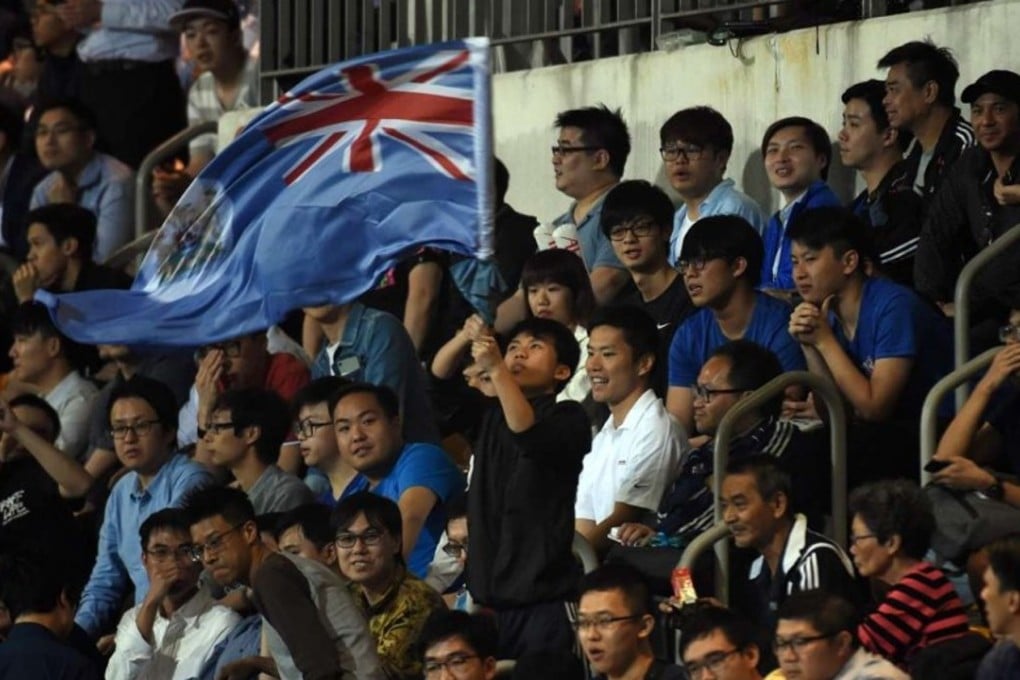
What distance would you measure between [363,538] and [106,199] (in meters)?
6.95

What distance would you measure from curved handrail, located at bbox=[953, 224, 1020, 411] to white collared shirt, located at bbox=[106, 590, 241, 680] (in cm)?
309

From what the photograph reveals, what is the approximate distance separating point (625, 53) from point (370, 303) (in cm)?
186

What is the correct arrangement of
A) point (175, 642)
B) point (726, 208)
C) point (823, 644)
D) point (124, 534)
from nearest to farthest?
point (823, 644) → point (175, 642) → point (726, 208) → point (124, 534)

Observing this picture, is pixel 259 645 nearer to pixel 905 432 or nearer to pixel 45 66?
pixel 905 432

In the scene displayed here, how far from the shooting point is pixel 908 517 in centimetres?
1048

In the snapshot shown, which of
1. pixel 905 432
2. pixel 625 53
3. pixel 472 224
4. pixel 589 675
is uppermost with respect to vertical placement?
pixel 625 53

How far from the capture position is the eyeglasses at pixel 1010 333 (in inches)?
455

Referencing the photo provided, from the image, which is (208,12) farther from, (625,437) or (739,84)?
(625,437)

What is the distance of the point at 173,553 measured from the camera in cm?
1303

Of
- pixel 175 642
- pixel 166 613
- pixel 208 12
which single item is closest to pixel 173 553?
pixel 166 613

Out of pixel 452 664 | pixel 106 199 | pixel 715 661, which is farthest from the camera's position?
pixel 106 199

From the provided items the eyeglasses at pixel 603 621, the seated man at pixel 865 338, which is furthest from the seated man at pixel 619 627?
the seated man at pixel 865 338

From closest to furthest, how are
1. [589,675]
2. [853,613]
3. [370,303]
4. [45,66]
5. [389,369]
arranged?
1. [853,613]
2. [589,675]
3. [389,369]
4. [370,303]
5. [45,66]

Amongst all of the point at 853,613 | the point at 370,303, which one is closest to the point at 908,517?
the point at 853,613
